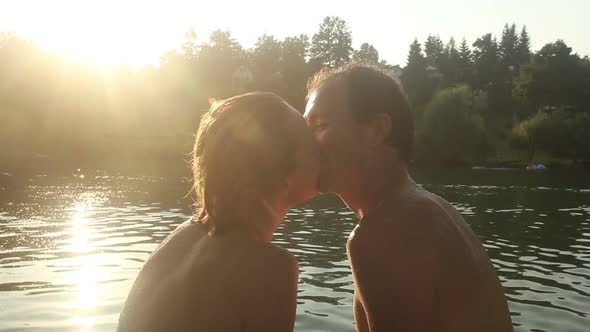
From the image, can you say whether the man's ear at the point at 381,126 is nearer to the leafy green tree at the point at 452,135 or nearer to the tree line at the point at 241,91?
the tree line at the point at 241,91

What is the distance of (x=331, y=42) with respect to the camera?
142750mm

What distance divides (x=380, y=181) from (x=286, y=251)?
105cm

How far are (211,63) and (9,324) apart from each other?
11041 cm

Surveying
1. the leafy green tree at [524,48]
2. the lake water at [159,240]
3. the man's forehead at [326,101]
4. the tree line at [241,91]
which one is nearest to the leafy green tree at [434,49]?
the tree line at [241,91]

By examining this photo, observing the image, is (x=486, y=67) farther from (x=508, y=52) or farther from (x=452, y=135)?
(x=452, y=135)

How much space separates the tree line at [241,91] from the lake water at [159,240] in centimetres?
3651

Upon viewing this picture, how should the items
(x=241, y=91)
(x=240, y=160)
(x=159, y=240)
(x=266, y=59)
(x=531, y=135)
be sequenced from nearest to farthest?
(x=240, y=160) → (x=159, y=240) → (x=531, y=135) → (x=241, y=91) → (x=266, y=59)

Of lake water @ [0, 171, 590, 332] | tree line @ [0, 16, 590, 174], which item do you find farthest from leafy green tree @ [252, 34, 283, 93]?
lake water @ [0, 171, 590, 332]

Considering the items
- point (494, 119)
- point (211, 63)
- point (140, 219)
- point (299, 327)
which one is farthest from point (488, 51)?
point (299, 327)

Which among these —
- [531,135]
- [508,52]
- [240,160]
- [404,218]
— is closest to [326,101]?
[404,218]

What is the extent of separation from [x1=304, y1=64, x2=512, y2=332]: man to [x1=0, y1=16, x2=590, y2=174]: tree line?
2636 inches

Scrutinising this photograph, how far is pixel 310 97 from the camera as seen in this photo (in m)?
4.21

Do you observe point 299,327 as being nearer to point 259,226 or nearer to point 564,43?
point 259,226

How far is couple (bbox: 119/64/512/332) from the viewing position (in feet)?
9.30
